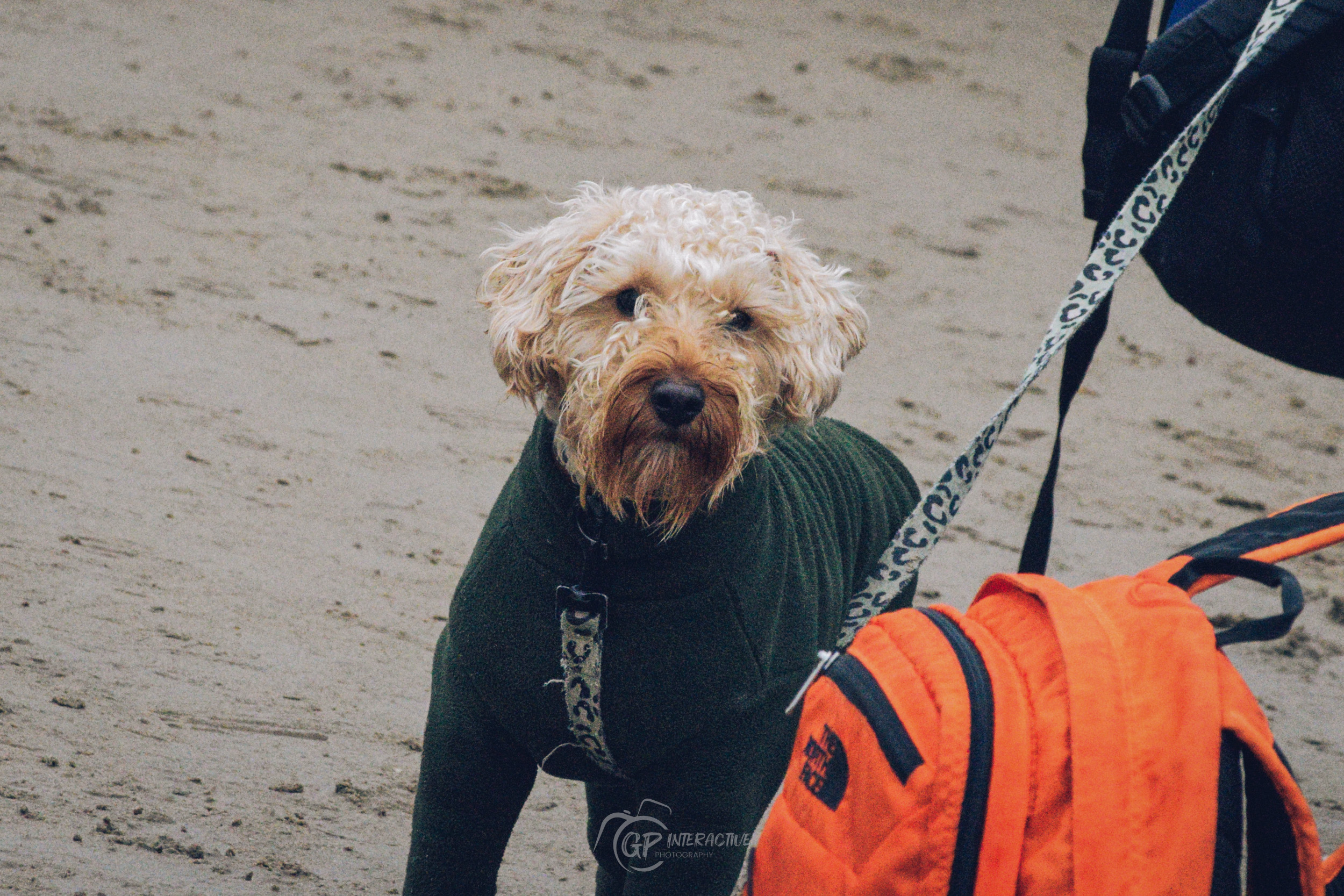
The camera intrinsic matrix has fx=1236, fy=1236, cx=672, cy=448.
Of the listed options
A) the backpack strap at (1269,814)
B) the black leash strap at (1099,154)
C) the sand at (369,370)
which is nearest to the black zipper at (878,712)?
the backpack strap at (1269,814)

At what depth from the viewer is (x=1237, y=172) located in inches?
62.1

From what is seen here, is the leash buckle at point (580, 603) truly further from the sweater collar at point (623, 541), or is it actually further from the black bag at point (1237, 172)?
the black bag at point (1237, 172)

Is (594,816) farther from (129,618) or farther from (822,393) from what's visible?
(129,618)

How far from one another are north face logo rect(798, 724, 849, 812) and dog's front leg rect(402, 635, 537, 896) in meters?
0.49

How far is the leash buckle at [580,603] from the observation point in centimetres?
149

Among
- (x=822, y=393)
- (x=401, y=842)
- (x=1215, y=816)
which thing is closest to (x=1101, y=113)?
(x=822, y=393)

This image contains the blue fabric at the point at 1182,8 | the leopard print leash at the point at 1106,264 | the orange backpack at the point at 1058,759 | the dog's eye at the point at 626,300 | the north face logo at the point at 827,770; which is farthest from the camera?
the blue fabric at the point at 1182,8

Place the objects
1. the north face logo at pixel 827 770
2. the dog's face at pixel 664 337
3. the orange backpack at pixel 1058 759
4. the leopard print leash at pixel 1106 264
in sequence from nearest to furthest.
Answer: the orange backpack at pixel 1058 759 < the north face logo at pixel 827 770 < the leopard print leash at pixel 1106 264 < the dog's face at pixel 664 337

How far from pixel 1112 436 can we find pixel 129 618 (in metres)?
3.10

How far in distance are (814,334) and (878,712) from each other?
2.47ft

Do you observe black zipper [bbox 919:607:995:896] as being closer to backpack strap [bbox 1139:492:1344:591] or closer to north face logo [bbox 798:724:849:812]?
north face logo [bbox 798:724:849:812]

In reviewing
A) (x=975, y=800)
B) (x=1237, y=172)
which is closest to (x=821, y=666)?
(x=975, y=800)

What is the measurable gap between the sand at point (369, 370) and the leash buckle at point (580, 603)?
2.49 feet
